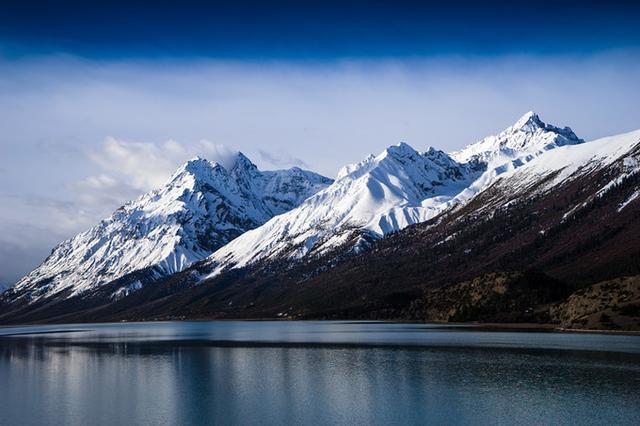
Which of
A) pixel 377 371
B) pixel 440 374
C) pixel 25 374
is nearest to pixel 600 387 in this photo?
pixel 440 374

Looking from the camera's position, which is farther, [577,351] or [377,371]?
[577,351]

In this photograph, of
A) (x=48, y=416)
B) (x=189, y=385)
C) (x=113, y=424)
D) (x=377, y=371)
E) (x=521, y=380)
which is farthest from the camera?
(x=377, y=371)

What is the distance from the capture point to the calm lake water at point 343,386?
74438mm

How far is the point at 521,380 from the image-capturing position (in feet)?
309

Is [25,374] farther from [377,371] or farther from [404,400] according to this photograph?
[404,400]

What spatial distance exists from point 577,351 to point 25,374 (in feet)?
318

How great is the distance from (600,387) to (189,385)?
54840mm

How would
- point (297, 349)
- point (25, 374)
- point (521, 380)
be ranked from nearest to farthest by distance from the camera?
point (521, 380)
point (25, 374)
point (297, 349)

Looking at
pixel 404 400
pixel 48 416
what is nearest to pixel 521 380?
pixel 404 400

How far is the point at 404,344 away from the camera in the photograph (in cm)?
15850

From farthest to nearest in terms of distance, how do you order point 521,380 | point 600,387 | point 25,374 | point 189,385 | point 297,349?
1. point 297,349
2. point 25,374
3. point 189,385
4. point 521,380
5. point 600,387

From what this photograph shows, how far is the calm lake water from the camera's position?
2931 inches

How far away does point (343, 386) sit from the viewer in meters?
94.1

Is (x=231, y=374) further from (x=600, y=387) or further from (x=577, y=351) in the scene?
(x=577, y=351)
